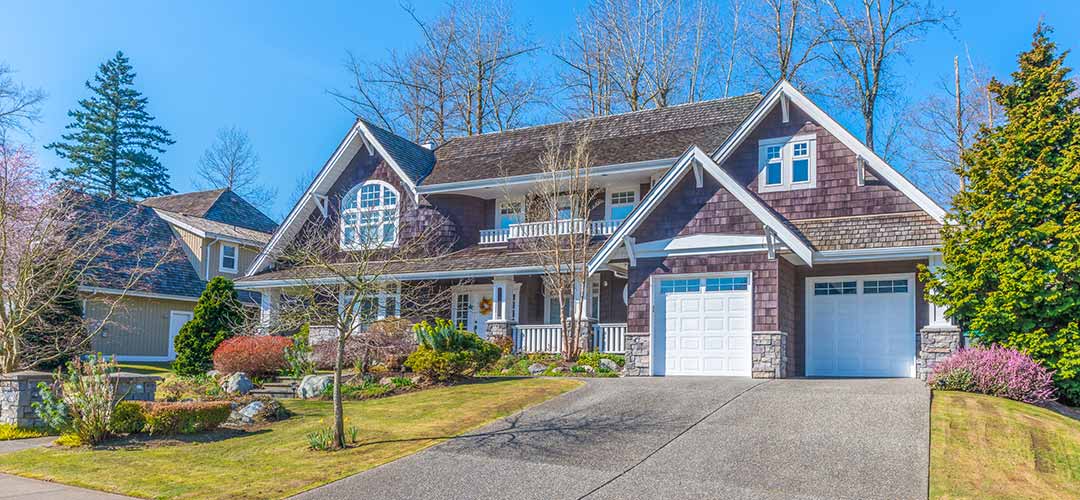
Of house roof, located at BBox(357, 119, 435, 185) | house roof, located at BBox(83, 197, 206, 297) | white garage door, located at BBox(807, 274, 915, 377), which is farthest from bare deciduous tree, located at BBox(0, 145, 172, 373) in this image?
white garage door, located at BBox(807, 274, 915, 377)

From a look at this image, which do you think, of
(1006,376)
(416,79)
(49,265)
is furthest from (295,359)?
(416,79)

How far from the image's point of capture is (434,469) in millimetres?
10961

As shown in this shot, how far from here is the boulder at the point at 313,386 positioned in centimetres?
1772

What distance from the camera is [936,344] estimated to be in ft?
55.5

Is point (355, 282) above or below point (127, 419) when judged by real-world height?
above

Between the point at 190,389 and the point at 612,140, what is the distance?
45.5 ft

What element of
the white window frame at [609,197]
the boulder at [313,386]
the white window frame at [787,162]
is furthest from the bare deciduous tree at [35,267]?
the white window frame at [787,162]

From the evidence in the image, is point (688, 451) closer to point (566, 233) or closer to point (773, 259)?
point (773, 259)

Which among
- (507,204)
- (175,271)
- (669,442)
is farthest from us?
(175,271)

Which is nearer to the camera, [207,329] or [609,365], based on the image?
[609,365]

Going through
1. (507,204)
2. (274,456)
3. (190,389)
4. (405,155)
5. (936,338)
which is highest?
(405,155)

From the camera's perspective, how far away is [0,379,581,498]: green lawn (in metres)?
10.7

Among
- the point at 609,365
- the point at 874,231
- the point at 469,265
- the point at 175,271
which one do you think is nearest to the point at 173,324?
the point at 175,271

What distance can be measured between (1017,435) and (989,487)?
103 inches
